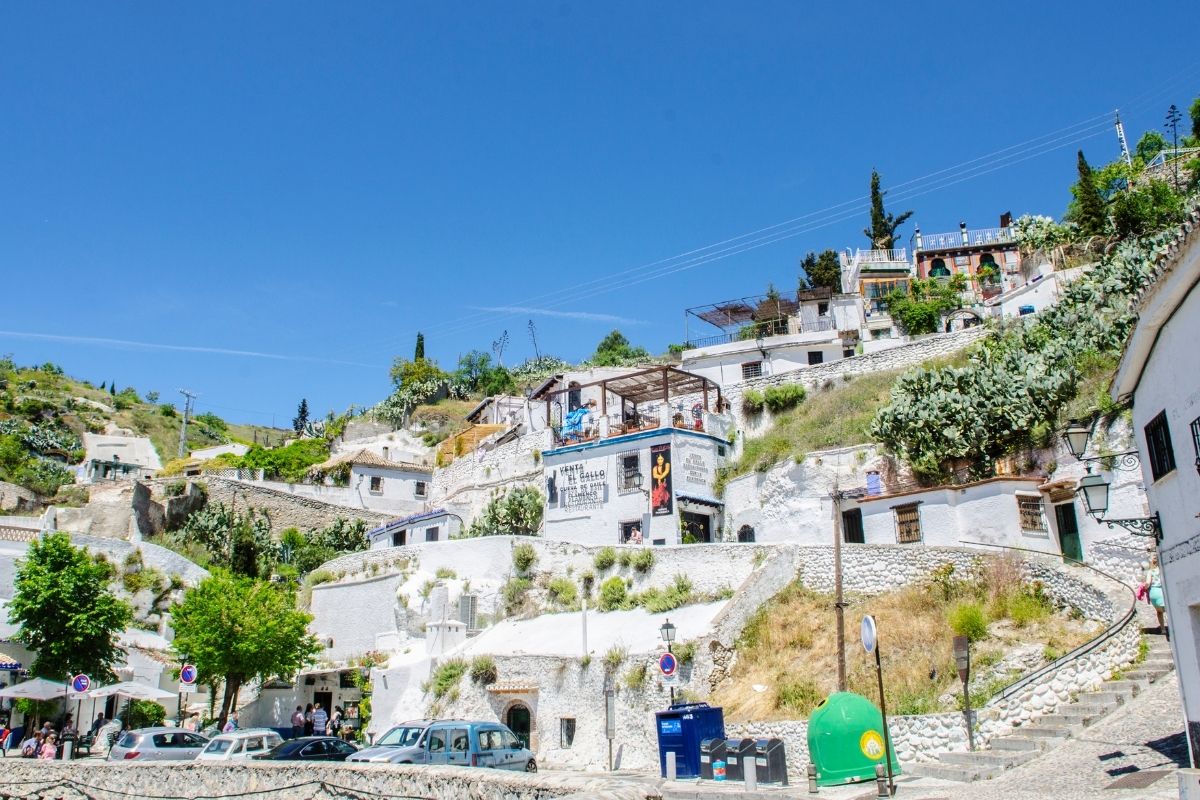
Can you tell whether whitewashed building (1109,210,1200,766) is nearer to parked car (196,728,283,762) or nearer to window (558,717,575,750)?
window (558,717,575,750)

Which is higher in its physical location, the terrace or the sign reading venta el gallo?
the terrace

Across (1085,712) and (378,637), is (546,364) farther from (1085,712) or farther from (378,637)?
(1085,712)

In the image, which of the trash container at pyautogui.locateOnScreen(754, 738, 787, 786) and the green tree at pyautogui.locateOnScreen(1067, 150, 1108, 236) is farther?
the green tree at pyautogui.locateOnScreen(1067, 150, 1108, 236)

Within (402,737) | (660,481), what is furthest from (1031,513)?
(402,737)

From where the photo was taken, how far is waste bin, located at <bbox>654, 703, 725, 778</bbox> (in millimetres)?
19312

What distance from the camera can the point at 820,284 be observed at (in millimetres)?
66438

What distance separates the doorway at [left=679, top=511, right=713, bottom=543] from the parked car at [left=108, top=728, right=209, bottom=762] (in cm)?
1931

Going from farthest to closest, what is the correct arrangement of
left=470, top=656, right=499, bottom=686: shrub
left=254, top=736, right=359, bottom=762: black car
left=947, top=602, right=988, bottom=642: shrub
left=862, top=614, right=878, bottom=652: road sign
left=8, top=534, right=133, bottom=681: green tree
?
1. left=8, top=534, right=133, bottom=681: green tree
2. left=470, top=656, right=499, bottom=686: shrub
3. left=947, top=602, right=988, bottom=642: shrub
4. left=254, top=736, right=359, bottom=762: black car
5. left=862, top=614, right=878, bottom=652: road sign

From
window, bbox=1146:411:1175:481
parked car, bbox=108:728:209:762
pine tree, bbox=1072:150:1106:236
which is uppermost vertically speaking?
pine tree, bbox=1072:150:1106:236

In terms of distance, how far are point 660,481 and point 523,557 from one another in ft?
22.3

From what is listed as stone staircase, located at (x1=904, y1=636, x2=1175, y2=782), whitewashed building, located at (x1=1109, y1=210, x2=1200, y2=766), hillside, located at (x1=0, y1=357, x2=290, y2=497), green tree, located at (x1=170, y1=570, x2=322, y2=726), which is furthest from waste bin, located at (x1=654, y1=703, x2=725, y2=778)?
hillside, located at (x1=0, y1=357, x2=290, y2=497)

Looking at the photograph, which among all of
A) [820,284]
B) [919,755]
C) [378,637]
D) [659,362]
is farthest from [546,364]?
[919,755]

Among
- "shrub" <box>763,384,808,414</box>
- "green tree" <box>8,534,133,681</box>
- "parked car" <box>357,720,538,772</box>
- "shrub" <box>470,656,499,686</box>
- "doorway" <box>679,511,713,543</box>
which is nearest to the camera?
"parked car" <box>357,720,538,772</box>

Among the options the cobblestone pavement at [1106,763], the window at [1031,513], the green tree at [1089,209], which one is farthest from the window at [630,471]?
the green tree at [1089,209]
